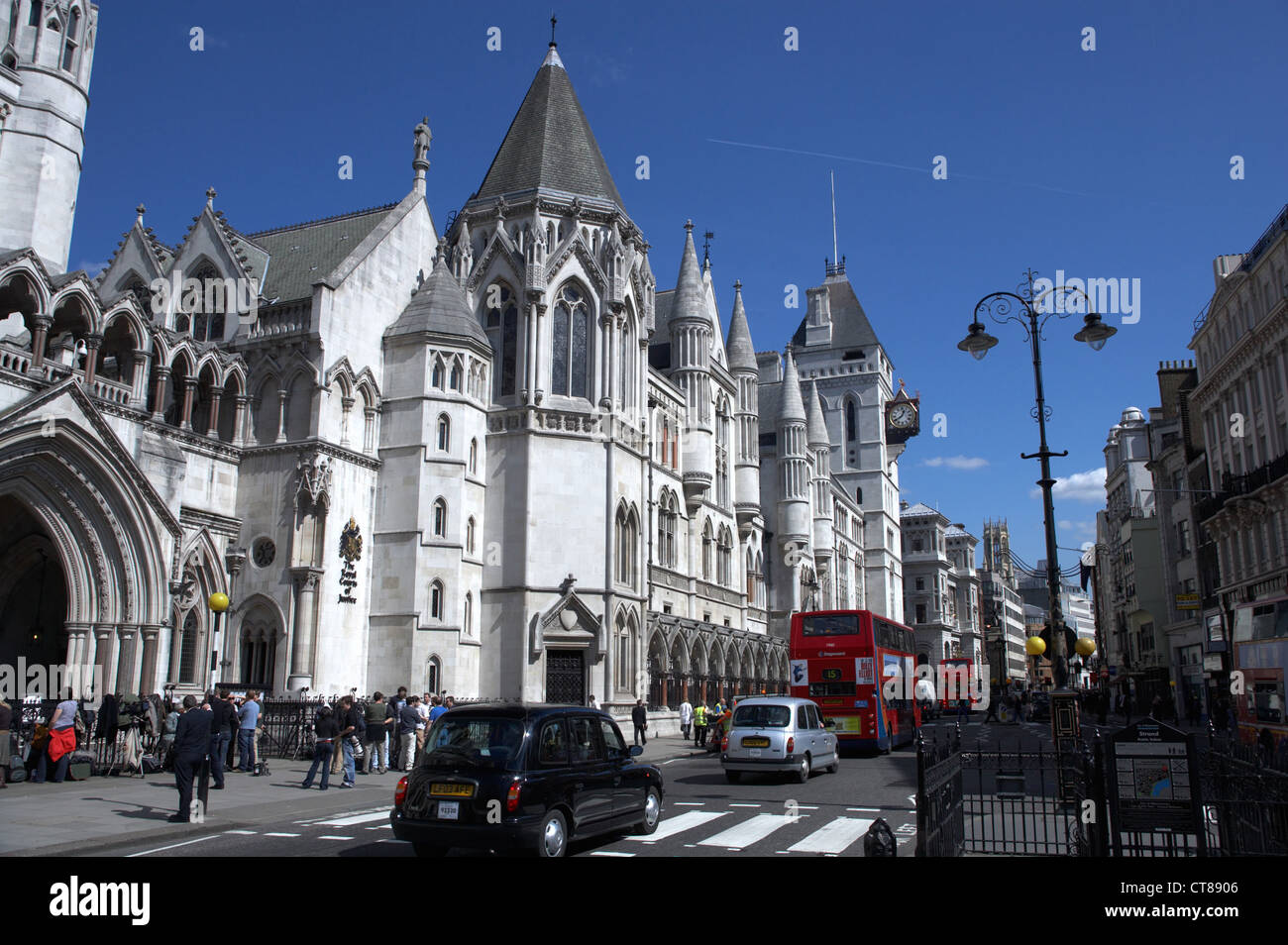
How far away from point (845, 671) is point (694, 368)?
23832 mm

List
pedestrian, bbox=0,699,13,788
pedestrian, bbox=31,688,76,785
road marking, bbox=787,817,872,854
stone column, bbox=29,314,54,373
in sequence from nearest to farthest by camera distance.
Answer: road marking, bbox=787,817,872,854, pedestrian, bbox=0,699,13,788, pedestrian, bbox=31,688,76,785, stone column, bbox=29,314,54,373

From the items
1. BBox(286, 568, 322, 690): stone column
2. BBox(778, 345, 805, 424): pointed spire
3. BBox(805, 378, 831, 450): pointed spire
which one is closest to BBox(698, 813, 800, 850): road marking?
BBox(286, 568, 322, 690): stone column

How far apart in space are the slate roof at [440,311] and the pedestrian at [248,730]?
15.4m

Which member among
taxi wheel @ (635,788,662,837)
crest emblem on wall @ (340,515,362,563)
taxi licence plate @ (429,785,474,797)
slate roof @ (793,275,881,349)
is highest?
slate roof @ (793,275,881,349)

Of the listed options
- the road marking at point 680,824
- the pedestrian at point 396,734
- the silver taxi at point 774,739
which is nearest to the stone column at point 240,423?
the pedestrian at point 396,734

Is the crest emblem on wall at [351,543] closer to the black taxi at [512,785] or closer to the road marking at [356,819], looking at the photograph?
the road marking at [356,819]

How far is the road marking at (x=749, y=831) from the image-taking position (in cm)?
1184

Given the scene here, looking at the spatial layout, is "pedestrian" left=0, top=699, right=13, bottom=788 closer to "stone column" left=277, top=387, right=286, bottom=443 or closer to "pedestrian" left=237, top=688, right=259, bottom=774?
"pedestrian" left=237, top=688, right=259, bottom=774

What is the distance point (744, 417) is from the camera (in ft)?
182

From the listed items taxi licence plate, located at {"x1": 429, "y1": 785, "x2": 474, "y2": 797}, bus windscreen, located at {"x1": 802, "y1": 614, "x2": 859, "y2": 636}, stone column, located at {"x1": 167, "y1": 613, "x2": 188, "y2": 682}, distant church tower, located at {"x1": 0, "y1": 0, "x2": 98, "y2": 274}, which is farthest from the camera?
bus windscreen, located at {"x1": 802, "y1": 614, "x2": 859, "y2": 636}

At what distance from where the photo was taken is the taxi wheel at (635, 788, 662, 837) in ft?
40.6

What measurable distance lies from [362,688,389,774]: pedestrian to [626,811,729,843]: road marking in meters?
8.49
